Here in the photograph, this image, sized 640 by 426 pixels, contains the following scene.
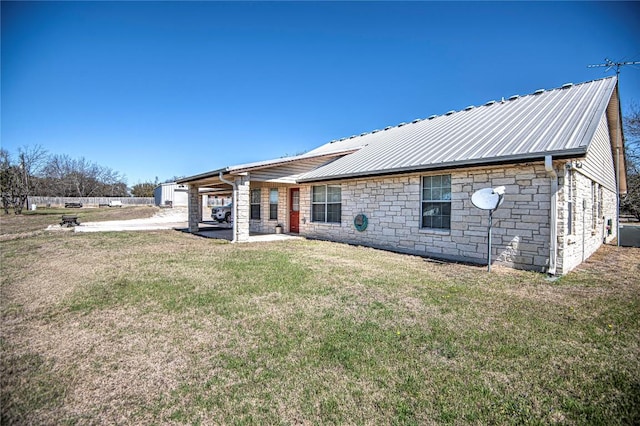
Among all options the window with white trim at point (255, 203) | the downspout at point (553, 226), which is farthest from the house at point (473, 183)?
the window with white trim at point (255, 203)

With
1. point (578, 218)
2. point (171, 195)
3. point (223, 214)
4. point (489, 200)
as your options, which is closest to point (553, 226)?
point (489, 200)

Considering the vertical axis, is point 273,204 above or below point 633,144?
below

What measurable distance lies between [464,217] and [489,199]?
137cm

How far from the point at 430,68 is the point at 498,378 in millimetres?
14505

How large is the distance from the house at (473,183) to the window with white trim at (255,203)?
1.21 meters

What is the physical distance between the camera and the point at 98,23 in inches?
344

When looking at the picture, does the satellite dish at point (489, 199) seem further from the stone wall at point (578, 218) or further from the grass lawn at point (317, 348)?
the grass lawn at point (317, 348)

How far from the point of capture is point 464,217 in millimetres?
8023

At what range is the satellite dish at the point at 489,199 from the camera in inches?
258

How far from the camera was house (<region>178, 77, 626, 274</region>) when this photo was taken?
6695mm

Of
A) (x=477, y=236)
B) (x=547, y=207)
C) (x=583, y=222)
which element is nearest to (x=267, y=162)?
(x=477, y=236)

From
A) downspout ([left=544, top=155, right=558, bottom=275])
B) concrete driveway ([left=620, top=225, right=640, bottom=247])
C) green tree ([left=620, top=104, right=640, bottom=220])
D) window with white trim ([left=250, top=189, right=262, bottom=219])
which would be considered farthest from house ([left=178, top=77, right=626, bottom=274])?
green tree ([left=620, top=104, right=640, bottom=220])

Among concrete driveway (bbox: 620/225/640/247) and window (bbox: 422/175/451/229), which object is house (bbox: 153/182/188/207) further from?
concrete driveway (bbox: 620/225/640/247)

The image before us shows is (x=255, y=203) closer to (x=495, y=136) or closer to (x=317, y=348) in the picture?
(x=495, y=136)
